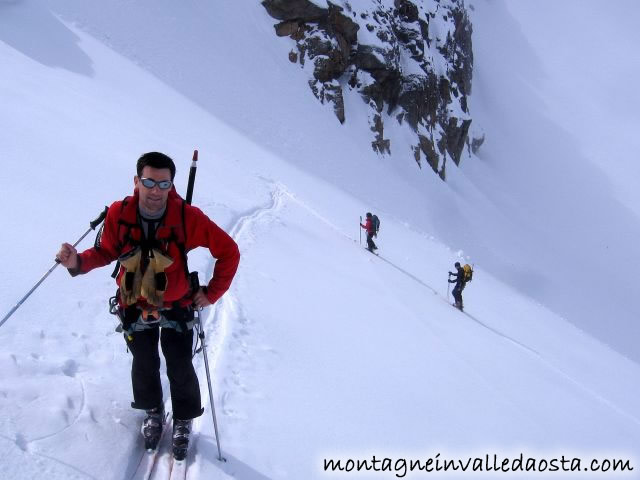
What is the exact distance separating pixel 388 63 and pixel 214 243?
41.9 meters

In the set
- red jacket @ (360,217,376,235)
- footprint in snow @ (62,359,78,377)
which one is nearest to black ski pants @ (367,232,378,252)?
red jacket @ (360,217,376,235)

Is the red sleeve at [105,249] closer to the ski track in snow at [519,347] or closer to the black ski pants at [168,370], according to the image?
the black ski pants at [168,370]

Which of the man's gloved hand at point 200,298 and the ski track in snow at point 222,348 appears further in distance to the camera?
the ski track in snow at point 222,348

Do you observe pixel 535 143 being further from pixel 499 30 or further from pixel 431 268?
pixel 431 268

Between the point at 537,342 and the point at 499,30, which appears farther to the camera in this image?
the point at 499,30

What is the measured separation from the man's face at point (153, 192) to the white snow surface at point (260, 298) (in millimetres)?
1792

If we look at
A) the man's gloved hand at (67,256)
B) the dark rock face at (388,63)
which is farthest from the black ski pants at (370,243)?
the dark rock face at (388,63)

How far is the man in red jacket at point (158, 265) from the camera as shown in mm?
3139

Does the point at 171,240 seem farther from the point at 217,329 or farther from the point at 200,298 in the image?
the point at 217,329

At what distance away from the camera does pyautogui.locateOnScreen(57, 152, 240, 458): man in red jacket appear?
314 cm

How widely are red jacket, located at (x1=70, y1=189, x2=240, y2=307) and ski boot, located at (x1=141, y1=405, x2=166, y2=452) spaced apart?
95 cm

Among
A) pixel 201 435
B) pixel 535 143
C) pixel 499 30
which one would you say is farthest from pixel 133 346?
pixel 499 30

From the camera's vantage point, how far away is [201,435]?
3.99m

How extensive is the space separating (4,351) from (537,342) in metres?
13.7
